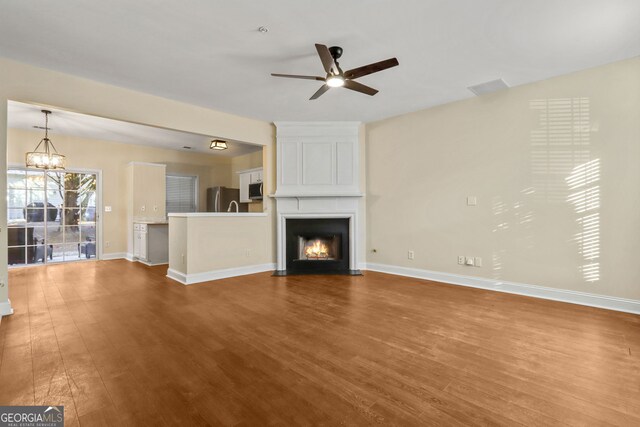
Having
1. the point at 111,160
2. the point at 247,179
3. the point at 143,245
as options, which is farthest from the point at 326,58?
the point at 111,160

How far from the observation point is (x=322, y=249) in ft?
18.3

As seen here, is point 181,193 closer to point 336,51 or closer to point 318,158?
point 318,158

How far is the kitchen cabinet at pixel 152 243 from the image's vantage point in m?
6.15

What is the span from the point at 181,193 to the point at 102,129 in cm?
264

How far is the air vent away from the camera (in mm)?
3775

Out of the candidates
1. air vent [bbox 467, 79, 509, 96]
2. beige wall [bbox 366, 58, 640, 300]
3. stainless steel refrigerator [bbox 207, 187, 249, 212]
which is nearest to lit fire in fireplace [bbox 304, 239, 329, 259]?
beige wall [bbox 366, 58, 640, 300]

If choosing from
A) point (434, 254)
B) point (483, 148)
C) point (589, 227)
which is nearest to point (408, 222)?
point (434, 254)

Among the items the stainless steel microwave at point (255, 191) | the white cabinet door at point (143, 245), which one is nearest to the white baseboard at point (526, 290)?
the stainless steel microwave at point (255, 191)

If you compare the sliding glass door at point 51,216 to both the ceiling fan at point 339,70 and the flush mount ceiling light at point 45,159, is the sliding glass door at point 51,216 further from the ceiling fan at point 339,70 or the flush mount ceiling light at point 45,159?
the ceiling fan at point 339,70

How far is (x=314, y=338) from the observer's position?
2533 millimetres

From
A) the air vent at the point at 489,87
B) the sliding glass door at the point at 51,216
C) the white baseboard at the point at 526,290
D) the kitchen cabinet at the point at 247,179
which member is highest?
the air vent at the point at 489,87

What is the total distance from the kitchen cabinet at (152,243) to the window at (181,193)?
5.13 feet

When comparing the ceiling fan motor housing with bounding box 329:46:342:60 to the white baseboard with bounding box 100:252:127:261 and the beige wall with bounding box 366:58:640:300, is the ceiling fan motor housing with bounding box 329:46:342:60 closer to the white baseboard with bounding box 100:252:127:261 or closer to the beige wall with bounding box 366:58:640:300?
Answer: the beige wall with bounding box 366:58:640:300

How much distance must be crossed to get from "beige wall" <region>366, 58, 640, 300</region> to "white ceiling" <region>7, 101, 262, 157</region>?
138 inches
